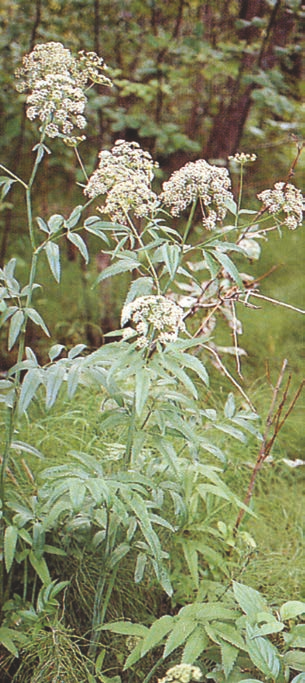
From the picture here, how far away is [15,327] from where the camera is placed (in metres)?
1.55

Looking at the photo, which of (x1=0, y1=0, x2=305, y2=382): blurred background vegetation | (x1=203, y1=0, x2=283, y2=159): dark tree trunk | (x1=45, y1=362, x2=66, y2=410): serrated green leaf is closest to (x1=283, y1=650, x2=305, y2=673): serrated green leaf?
(x1=45, y1=362, x2=66, y2=410): serrated green leaf

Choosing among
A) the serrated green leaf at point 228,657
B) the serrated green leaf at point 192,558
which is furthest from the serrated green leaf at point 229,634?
the serrated green leaf at point 192,558

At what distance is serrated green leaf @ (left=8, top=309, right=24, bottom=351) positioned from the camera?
1.54 m

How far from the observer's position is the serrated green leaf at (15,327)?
1.54 metres

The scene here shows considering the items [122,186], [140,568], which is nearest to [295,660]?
[140,568]

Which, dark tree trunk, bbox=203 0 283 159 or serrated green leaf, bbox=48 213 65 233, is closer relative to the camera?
serrated green leaf, bbox=48 213 65 233

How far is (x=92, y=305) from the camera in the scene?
370 cm

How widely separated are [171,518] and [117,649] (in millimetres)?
375

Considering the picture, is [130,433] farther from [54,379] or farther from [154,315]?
[154,315]

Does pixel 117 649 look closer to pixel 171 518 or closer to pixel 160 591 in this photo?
pixel 160 591

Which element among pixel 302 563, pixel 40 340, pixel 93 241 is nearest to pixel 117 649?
pixel 302 563

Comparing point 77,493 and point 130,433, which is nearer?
point 77,493

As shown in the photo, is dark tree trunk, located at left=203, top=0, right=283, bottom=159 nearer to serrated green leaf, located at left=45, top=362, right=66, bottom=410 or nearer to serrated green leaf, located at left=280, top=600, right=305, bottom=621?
serrated green leaf, located at left=45, top=362, right=66, bottom=410

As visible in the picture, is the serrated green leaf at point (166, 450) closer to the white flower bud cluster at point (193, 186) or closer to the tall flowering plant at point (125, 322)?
the tall flowering plant at point (125, 322)
